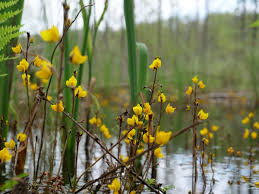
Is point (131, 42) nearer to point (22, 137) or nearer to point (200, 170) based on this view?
point (200, 170)

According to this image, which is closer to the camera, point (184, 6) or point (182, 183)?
point (182, 183)

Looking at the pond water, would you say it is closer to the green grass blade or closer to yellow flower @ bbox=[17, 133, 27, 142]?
the green grass blade

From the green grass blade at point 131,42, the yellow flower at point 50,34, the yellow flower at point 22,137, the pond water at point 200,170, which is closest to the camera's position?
the yellow flower at point 50,34

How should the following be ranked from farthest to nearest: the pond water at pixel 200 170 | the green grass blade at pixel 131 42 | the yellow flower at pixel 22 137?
1. the green grass blade at pixel 131 42
2. the pond water at pixel 200 170
3. the yellow flower at pixel 22 137

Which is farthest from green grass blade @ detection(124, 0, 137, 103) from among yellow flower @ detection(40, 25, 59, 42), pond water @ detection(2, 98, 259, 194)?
yellow flower @ detection(40, 25, 59, 42)

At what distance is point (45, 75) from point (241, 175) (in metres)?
1.40

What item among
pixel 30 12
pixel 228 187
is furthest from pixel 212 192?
pixel 30 12

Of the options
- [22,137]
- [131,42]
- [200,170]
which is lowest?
[200,170]

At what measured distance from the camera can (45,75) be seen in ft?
2.61

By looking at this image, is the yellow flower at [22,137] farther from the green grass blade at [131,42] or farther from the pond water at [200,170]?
the green grass blade at [131,42]

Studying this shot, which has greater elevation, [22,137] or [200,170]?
[22,137]

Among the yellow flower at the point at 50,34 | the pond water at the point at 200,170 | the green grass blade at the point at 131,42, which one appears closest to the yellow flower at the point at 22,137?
the yellow flower at the point at 50,34

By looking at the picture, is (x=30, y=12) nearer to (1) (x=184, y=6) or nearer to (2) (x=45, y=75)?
(2) (x=45, y=75)

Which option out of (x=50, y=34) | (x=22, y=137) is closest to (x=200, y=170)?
(x=22, y=137)
